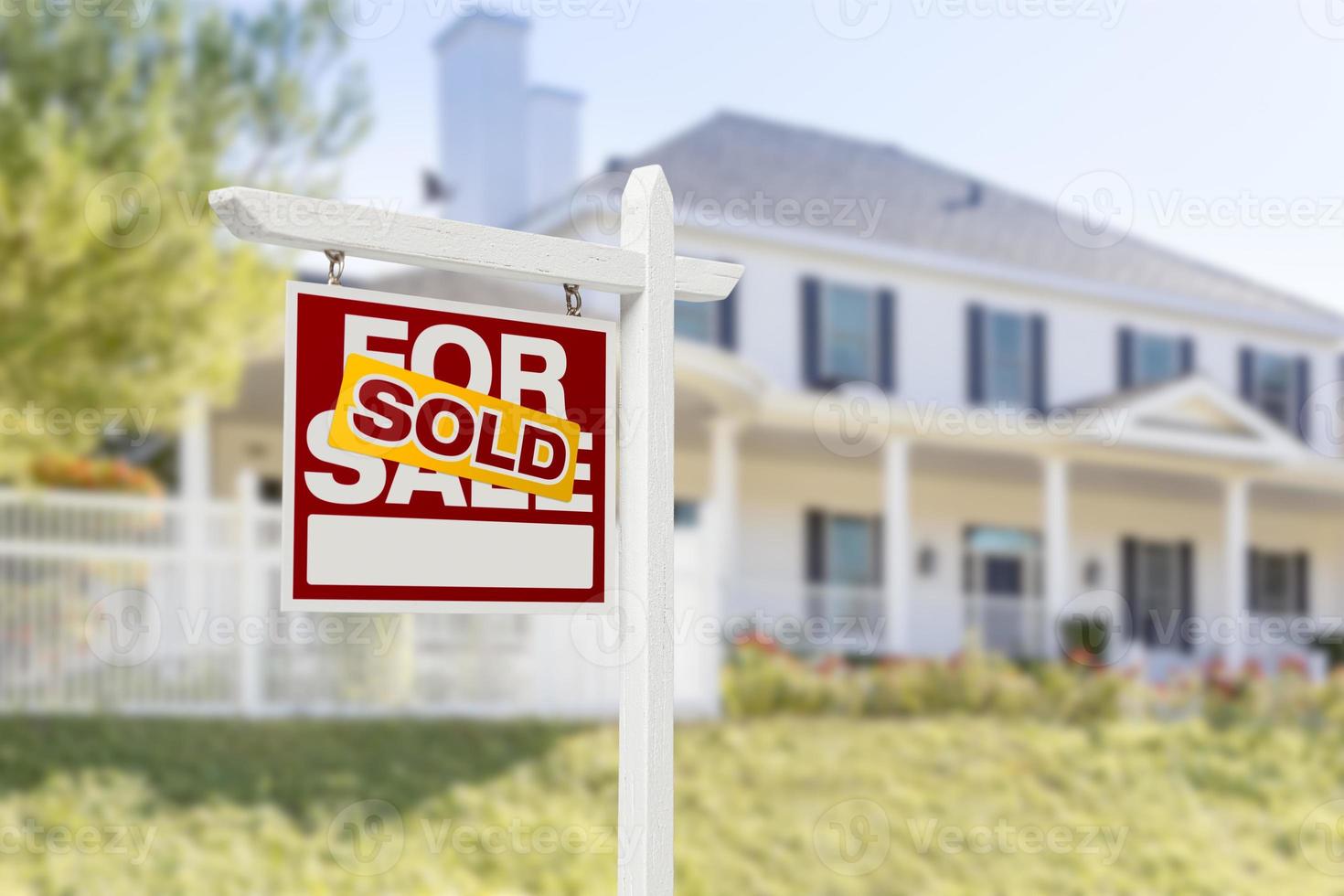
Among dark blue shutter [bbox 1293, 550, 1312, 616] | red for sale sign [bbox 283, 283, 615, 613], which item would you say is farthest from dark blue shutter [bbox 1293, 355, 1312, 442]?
red for sale sign [bbox 283, 283, 615, 613]

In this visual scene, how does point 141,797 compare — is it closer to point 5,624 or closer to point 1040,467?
point 5,624

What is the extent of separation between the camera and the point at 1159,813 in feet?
32.6

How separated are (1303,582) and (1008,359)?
24.1ft

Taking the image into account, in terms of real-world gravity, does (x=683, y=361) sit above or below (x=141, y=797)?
above

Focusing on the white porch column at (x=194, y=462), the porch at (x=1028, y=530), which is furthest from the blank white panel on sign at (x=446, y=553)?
the porch at (x=1028, y=530)

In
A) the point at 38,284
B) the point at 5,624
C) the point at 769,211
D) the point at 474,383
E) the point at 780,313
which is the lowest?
the point at 5,624

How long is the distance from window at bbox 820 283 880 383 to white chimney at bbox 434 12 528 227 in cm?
407

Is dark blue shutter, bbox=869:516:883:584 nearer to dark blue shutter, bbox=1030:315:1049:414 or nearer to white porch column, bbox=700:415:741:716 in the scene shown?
dark blue shutter, bbox=1030:315:1049:414

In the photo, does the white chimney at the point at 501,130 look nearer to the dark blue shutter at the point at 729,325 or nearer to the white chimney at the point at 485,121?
the white chimney at the point at 485,121

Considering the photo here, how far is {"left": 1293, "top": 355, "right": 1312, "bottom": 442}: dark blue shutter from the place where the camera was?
63.9ft

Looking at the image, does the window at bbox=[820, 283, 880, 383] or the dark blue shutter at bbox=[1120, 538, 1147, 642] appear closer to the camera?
the window at bbox=[820, 283, 880, 383]

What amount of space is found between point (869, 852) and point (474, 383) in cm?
675

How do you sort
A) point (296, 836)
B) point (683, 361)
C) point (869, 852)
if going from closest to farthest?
1. point (296, 836)
2. point (869, 852)
3. point (683, 361)

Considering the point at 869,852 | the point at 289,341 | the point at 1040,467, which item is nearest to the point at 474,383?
the point at 289,341
